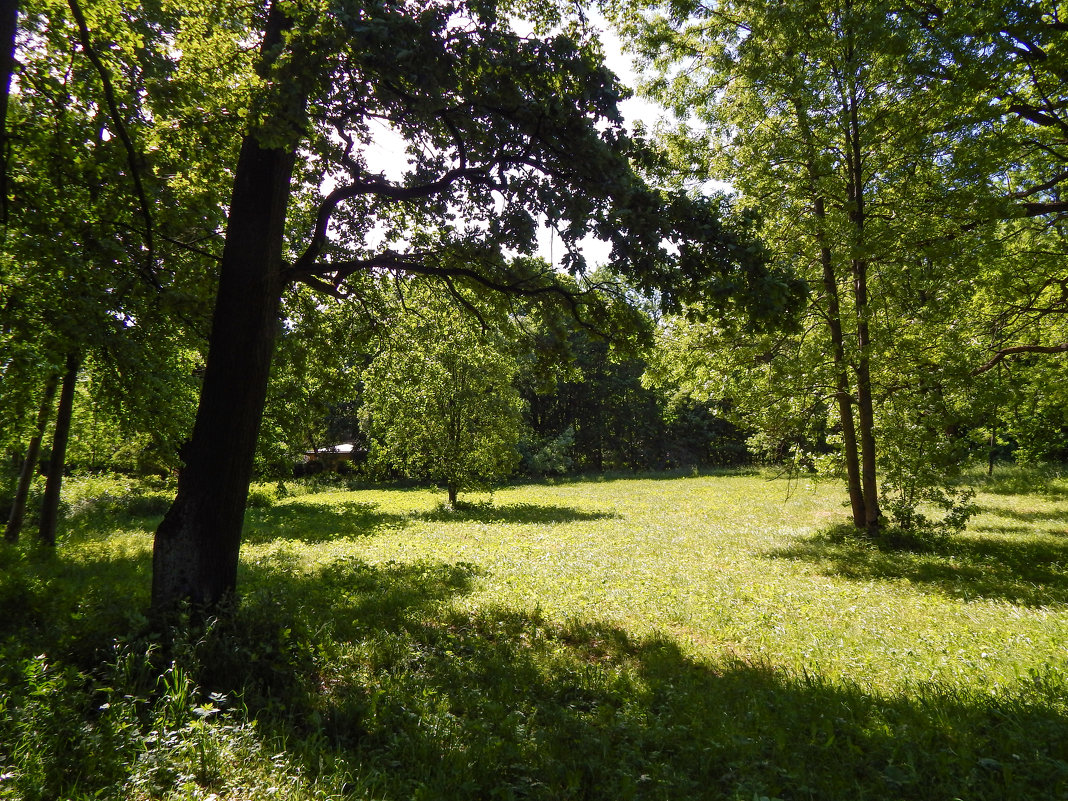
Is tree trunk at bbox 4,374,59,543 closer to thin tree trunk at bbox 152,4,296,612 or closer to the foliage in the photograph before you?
thin tree trunk at bbox 152,4,296,612

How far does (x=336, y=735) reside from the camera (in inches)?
171

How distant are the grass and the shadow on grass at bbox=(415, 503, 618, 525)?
816 cm

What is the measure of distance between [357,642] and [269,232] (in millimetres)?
4984

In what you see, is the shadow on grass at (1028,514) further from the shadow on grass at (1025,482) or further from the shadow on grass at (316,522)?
the shadow on grass at (316,522)

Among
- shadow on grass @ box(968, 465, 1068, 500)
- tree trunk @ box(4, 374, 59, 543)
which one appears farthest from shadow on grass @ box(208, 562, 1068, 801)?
shadow on grass @ box(968, 465, 1068, 500)

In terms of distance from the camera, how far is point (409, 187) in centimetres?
741

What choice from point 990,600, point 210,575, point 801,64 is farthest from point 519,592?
point 801,64

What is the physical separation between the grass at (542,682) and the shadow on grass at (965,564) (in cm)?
10

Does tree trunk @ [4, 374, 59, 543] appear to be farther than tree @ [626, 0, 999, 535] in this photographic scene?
Yes

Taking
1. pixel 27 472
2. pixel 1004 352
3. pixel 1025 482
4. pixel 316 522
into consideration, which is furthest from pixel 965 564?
pixel 27 472

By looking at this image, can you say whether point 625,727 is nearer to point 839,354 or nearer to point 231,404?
point 231,404

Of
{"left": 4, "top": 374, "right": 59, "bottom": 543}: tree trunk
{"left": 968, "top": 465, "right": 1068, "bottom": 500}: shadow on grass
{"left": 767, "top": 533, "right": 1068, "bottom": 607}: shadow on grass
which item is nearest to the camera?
{"left": 767, "top": 533, "right": 1068, "bottom": 607}: shadow on grass

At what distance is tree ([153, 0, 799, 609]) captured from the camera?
5129 millimetres

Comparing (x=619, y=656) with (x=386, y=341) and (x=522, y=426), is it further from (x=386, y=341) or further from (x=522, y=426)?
(x=522, y=426)
